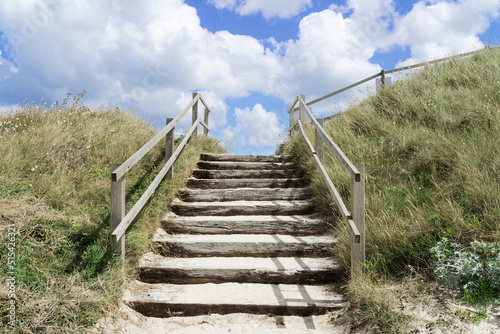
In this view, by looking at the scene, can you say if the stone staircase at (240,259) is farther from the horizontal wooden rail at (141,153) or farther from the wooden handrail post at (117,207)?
the horizontal wooden rail at (141,153)

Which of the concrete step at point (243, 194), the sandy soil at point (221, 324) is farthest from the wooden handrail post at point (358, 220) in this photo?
the concrete step at point (243, 194)

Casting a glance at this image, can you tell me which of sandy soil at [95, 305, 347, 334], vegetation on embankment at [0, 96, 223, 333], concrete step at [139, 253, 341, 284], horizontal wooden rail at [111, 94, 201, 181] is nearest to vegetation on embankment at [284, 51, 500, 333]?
concrete step at [139, 253, 341, 284]

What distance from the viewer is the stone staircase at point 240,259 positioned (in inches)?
135

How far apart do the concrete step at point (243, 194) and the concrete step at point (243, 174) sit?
0.82 meters

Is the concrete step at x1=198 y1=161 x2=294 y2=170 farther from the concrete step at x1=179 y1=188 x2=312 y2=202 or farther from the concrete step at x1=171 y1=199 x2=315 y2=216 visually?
the concrete step at x1=171 y1=199 x2=315 y2=216

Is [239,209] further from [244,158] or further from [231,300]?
[244,158]

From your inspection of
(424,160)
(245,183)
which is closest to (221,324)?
(245,183)

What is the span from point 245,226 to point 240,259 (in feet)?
2.44

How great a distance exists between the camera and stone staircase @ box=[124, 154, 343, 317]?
3430mm

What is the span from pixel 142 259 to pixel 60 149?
8.82 feet

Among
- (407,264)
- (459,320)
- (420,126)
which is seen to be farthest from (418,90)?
(459,320)

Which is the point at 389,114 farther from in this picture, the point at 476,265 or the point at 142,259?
the point at 142,259

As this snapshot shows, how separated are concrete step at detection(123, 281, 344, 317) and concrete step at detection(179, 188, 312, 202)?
2.24 meters

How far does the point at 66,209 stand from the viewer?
4.20 m
